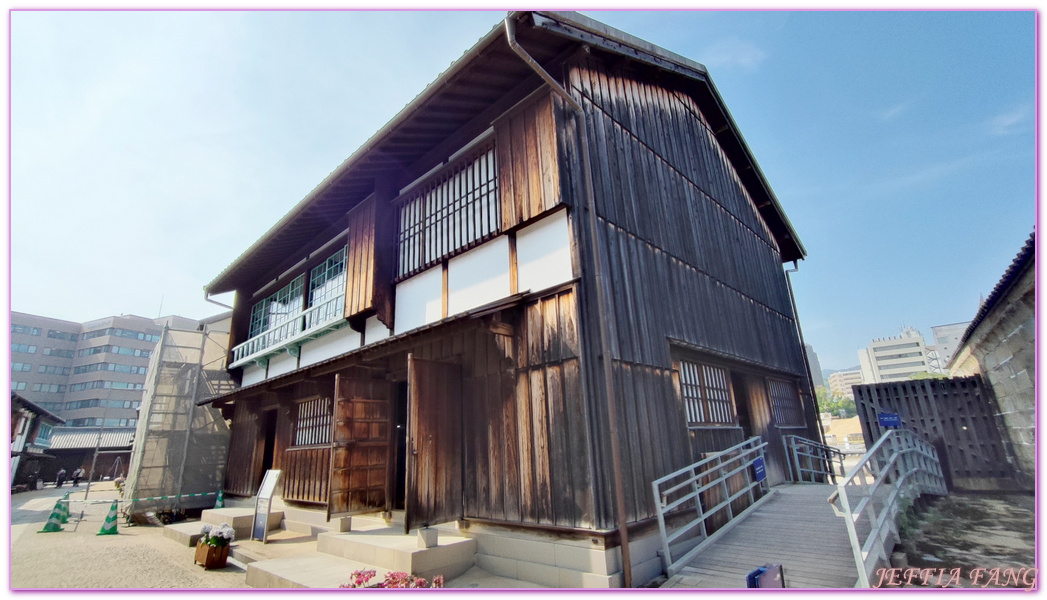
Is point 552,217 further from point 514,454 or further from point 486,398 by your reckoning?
point 514,454

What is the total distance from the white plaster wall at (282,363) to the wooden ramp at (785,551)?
1108 cm

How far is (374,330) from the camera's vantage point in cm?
1035

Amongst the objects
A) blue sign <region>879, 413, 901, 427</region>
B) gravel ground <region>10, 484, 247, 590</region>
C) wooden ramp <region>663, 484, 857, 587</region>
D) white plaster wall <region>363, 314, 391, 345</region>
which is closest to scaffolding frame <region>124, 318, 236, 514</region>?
gravel ground <region>10, 484, 247, 590</region>

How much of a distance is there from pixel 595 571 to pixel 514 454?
179cm

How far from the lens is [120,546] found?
403 inches

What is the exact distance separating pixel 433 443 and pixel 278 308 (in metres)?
10.6

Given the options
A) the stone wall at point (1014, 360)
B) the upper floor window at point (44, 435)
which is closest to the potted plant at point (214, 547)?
the stone wall at point (1014, 360)

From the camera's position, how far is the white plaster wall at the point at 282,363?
13.2 meters

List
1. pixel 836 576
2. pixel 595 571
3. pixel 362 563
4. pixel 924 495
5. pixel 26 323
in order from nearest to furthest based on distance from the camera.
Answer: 1. pixel 836 576
2. pixel 595 571
3. pixel 362 563
4. pixel 924 495
5. pixel 26 323

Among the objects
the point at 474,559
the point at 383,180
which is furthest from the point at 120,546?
the point at 383,180

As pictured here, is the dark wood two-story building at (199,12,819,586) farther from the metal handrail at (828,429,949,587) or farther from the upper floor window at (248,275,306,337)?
the metal handrail at (828,429,949,587)

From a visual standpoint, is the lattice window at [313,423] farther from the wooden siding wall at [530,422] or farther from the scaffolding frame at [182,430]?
the scaffolding frame at [182,430]

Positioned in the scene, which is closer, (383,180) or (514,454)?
(514,454)

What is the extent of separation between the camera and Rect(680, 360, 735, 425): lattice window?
8.15m
